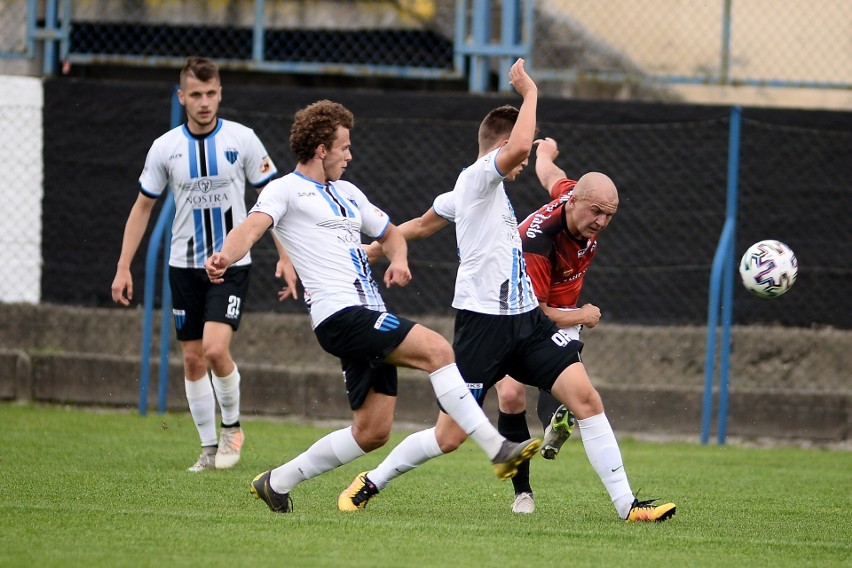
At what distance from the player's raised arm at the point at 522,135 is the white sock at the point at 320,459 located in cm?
147

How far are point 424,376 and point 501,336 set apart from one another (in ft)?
14.9

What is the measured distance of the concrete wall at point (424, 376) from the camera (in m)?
10.1

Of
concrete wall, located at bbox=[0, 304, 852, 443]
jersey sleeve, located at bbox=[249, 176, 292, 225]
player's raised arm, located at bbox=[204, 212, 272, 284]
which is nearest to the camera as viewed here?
player's raised arm, located at bbox=[204, 212, 272, 284]

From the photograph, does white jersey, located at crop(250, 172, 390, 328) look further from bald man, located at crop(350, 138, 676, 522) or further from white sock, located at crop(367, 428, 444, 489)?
white sock, located at crop(367, 428, 444, 489)

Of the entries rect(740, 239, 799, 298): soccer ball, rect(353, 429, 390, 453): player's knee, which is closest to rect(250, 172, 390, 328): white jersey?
rect(353, 429, 390, 453): player's knee

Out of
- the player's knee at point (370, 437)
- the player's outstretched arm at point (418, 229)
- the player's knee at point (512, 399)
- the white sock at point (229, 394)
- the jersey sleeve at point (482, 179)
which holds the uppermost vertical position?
the jersey sleeve at point (482, 179)

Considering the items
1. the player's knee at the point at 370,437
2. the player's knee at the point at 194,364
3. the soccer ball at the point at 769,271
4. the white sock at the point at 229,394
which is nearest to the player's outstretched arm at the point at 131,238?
the player's knee at the point at 194,364

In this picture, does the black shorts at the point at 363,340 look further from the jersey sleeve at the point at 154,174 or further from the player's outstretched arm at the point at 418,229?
the jersey sleeve at the point at 154,174

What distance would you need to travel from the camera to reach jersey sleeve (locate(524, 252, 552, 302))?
21.2 ft

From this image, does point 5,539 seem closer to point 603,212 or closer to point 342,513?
point 342,513

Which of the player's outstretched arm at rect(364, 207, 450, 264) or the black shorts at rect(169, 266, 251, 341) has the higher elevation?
the player's outstretched arm at rect(364, 207, 450, 264)

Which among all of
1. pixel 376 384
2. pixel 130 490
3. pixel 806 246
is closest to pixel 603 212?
pixel 376 384

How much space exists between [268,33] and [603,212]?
649 centimetres

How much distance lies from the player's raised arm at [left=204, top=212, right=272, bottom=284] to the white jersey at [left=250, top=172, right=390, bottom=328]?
69 millimetres
